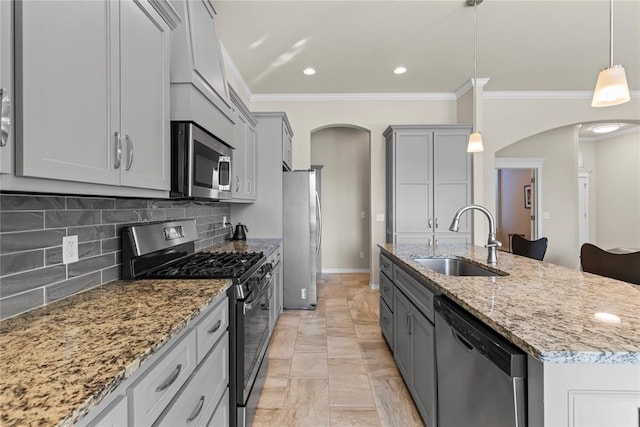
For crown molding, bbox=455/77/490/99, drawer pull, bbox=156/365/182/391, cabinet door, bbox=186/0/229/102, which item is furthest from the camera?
crown molding, bbox=455/77/490/99

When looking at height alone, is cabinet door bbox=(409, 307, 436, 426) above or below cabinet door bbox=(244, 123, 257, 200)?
below

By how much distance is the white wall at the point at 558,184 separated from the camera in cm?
588

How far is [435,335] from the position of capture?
5.15ft

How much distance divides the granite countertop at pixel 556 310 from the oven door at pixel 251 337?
98 cm

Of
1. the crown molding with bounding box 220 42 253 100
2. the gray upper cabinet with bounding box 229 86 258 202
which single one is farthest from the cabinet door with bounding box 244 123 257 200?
the crown molding with bounding box 220 42 253 100

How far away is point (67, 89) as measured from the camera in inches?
36.2

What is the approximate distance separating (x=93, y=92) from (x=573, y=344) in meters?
1.60

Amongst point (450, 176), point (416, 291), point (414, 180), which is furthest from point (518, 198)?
point (416, 291)

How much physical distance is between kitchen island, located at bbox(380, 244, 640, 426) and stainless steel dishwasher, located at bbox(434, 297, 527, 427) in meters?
0.04

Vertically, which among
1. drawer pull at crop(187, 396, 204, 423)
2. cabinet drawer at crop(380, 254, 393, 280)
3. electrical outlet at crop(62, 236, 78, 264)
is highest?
electrical outlet at crop(62, 236, 78, 264)

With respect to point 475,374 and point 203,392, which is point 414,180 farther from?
point 203,392

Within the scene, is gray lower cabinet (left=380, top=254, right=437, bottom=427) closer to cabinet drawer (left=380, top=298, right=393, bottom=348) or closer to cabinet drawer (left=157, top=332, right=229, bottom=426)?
cabinet drawer (left=380, top=298, right=393, bottom=348)

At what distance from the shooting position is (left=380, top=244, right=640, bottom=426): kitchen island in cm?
82

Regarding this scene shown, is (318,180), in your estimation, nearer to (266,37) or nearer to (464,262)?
(266,37)
